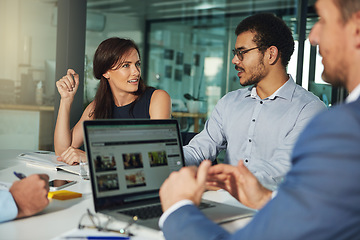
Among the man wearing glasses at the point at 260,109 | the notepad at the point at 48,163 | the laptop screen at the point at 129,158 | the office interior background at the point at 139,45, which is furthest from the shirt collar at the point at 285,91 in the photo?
the office interior background at the point at 139,45

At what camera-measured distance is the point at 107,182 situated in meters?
1.17

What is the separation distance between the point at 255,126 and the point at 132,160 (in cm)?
116

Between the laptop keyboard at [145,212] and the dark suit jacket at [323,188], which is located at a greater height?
the dark suit jacket at [323,188]

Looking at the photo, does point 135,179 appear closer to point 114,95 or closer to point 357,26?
point 357,26

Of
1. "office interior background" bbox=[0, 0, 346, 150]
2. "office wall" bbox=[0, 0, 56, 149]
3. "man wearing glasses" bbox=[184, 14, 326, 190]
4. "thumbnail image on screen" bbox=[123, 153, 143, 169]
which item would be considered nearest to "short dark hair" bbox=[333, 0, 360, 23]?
"thumbnail image on screen" bbox=[123, 153, 143, 169]

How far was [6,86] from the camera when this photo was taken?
3240mm

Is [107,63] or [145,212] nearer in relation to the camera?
[145,212]

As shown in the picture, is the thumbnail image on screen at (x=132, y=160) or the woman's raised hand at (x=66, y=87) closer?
the thumbnail image on screen at (x=132, y=160)

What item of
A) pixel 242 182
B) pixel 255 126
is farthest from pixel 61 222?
pixel 255 126

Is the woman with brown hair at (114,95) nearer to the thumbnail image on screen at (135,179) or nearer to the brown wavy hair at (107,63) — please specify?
the brown wavy hair at (107,63)

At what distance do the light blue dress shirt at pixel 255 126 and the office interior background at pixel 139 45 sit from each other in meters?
1.59

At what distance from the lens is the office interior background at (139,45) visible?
3.29 metres

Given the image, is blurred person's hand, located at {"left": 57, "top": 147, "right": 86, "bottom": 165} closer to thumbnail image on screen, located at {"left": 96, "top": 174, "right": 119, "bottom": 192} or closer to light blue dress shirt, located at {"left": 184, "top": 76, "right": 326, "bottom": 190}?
light blue dress shirt, located at {"left": 184, "top": 76, "right": 326, "bottom": 190}

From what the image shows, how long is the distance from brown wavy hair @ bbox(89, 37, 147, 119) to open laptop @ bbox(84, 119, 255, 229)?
5.38 feet
